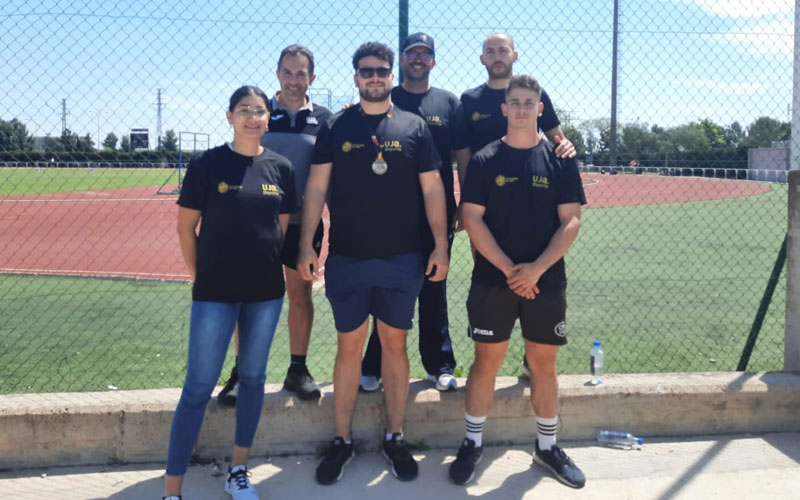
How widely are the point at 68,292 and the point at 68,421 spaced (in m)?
4.80

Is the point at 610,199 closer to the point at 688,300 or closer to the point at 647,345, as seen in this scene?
the point at 688,300

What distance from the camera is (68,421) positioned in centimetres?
383

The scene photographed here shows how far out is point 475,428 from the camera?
378 centimetres

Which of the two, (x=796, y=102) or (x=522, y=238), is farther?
(x=796, y=102)

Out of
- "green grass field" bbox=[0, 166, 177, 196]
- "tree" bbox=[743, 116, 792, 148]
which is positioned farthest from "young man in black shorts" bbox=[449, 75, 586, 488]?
"green grass field" bbox=[0, 166, 177, 196]

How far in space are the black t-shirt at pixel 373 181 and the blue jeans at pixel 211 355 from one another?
551 mm

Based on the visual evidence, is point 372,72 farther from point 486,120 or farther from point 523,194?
point 523,194

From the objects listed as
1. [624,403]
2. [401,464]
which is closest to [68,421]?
[401,464]

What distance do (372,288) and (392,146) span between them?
30.5 inches

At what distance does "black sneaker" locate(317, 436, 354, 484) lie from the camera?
3.61 metres

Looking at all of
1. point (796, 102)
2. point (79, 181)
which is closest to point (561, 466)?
point (796, 102)

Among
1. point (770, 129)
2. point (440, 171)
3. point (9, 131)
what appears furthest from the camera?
point (770, 129)

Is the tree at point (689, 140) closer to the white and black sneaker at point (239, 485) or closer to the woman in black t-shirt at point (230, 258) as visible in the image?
the woman in black t-shirt at point (230, 258)

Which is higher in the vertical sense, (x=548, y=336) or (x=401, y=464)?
(x=548, y=336)
